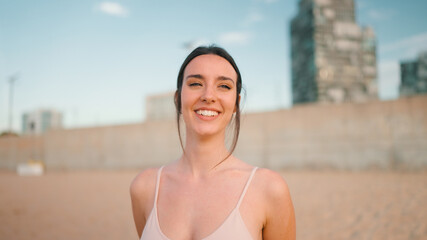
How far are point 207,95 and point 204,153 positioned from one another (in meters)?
0.28

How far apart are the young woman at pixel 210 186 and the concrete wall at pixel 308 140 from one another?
12018 millimetres

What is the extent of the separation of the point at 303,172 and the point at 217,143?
15311 millimetres

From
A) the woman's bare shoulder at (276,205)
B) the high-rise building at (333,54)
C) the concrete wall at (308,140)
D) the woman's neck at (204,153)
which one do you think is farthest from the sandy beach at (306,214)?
the high-rise building at (333,54)

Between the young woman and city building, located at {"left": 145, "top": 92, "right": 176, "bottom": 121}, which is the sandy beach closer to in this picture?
the young woman

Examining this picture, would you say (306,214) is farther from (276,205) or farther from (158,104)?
(158,104)

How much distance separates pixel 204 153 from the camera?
4.35ft

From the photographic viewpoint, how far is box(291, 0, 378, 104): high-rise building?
62281 millimetres

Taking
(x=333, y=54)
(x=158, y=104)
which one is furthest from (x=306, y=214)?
(x=158, y=104)

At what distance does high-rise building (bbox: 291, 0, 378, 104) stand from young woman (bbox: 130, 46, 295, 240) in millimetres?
64878

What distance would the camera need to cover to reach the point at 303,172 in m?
15.5

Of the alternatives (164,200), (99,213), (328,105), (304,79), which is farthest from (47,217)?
(304,79)

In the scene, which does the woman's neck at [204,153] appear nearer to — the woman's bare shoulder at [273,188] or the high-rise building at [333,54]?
the woman's bare shoulder at [273,188]

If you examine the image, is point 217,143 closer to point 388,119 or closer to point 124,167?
point 388,119

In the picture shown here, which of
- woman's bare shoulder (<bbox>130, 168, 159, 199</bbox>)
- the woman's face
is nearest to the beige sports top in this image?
woman's bare shoulder (<bbox>130, 168, 159, 199</bbox>)
